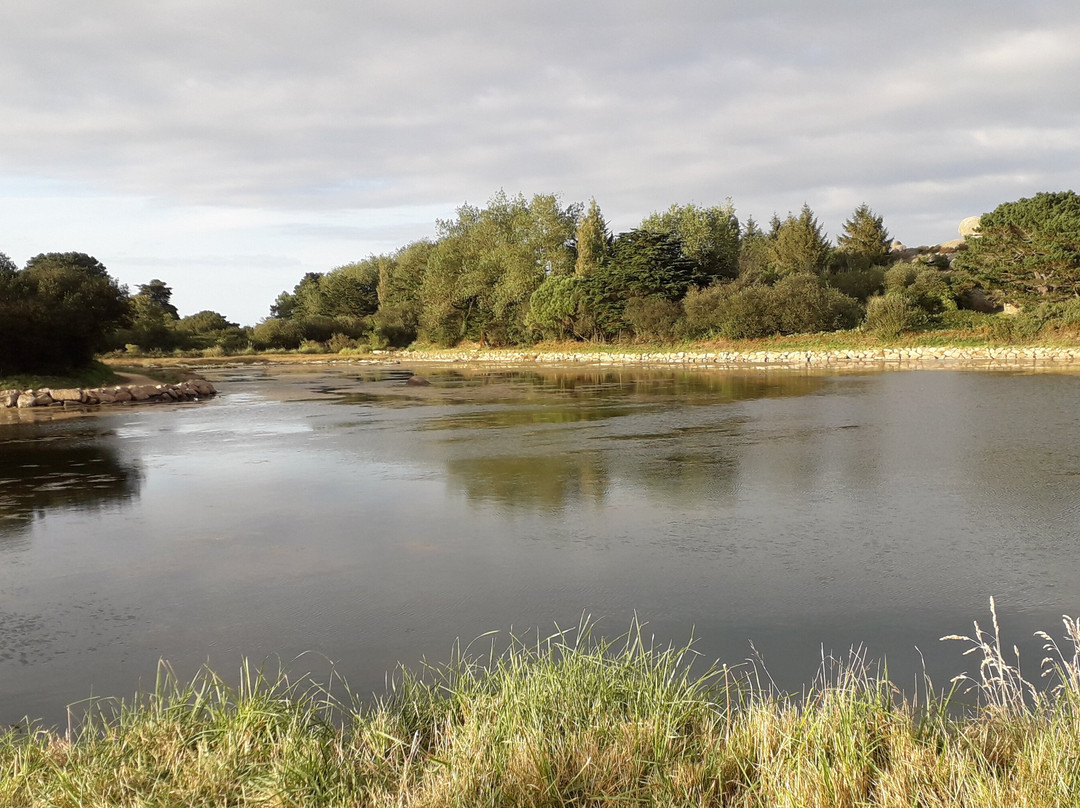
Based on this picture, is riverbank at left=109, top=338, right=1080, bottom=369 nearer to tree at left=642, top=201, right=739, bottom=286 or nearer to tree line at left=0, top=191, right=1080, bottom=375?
tree line at left=0, top=191, right=1080, bottom=375

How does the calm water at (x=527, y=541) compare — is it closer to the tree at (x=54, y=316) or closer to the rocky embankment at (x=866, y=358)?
the tree at (x=54, y=316)

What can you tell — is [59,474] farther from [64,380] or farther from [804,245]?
[804,245]

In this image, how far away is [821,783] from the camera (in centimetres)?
306

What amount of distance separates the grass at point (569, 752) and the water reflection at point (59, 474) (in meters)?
5.97

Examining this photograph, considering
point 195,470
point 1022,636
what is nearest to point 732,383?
point 195,470

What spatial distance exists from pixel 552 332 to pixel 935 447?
4368 centimetres

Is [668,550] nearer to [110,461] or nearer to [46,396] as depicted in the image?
[110,461]

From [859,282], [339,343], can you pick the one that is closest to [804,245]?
[859,282]

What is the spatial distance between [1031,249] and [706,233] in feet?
76.3

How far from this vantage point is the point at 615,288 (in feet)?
166

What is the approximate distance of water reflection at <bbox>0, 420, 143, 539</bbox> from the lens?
9461 mm

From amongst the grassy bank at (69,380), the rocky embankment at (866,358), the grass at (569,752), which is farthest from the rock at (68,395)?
the rocky embankment at (866,358)

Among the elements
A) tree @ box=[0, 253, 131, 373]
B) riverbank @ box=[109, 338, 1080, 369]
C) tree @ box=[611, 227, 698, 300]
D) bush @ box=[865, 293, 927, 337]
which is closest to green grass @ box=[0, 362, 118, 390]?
tree @ box=[0, 253, 131, 373]

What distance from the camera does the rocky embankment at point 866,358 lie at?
30594 millimetres
